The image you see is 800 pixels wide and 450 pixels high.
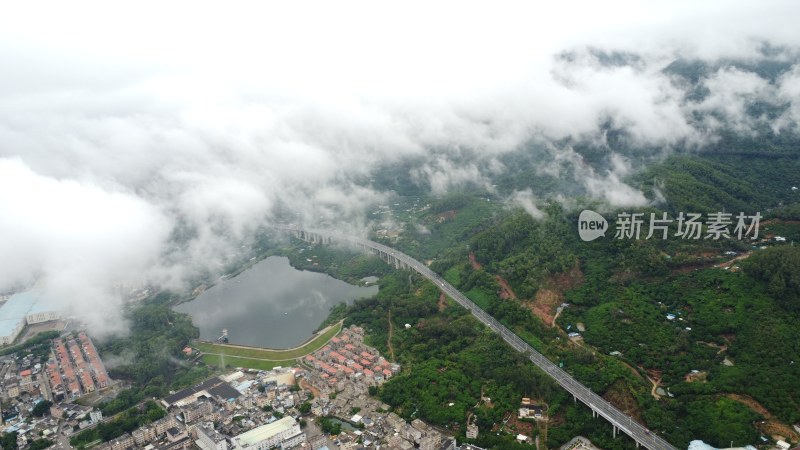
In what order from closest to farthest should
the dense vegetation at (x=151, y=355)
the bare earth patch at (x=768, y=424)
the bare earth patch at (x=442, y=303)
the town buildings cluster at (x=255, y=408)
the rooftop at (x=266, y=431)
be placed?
the bare earth patch at (x=768, y=424) → the rooftop at (x=266, y=431) → the town buildings cluster at (x=255, y=408) → the dense vegetation at (x=151, y=355) → the bare earth patch at (x=442, y=303)

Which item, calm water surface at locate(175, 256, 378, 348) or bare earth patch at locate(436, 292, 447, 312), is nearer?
bare earth patch at locate(436, 292, 447, 312)

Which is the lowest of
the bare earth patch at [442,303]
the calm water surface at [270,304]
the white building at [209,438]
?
the calm water surface at [270,304]

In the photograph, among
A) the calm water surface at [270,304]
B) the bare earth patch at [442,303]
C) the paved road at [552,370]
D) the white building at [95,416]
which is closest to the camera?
the paved road at [552,370]

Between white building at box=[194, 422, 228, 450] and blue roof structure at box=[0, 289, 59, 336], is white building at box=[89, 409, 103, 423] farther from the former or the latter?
blue roof structure at box=[0, 289, 59, 336]

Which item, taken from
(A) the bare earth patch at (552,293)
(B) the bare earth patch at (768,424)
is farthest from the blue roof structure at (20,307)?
(B) the bare earth patch at (768,424)

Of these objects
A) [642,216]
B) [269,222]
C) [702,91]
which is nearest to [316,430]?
[642,216]

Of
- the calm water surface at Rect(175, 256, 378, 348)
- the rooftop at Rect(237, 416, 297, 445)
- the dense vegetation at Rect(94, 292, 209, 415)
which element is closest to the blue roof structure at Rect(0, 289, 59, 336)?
the dense vegetation at Rect(94, 292, 209, 415)

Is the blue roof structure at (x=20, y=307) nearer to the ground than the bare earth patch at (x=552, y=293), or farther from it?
nearer to the ground

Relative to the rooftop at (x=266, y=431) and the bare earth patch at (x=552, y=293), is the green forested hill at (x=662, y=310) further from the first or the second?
the rooftop at (x=266, y=431)
